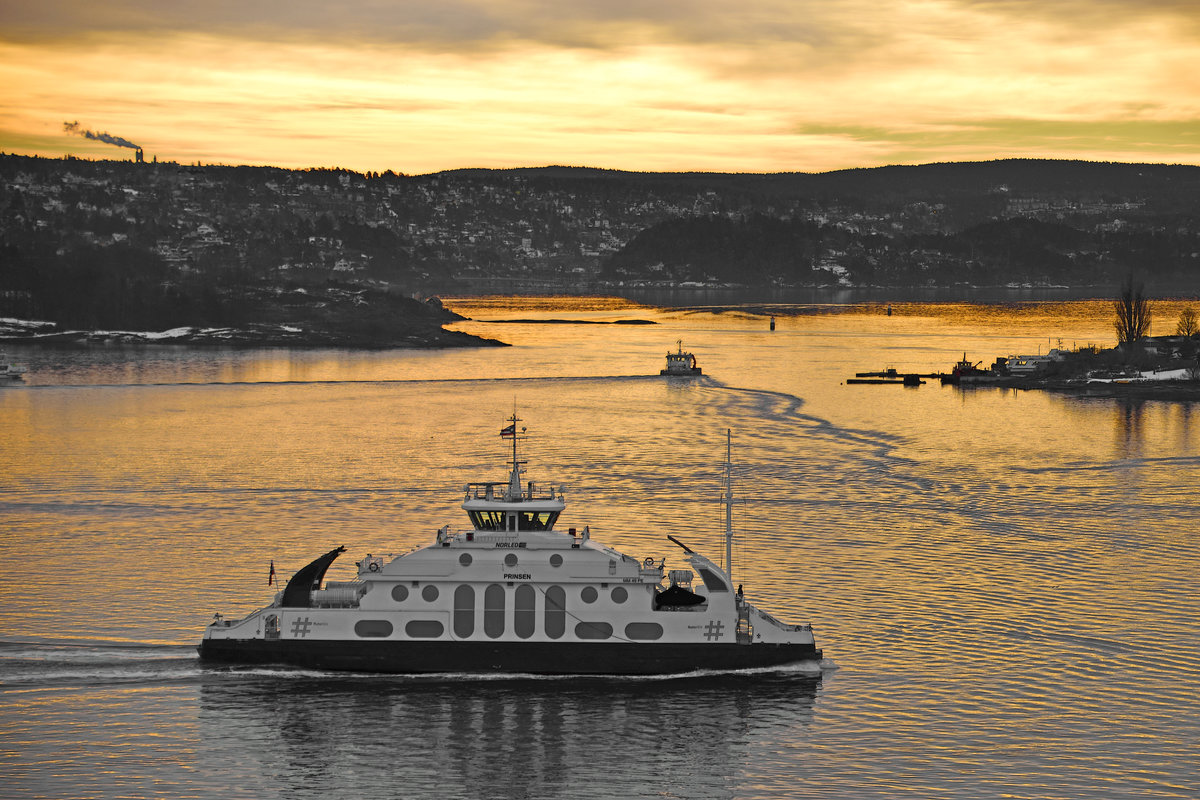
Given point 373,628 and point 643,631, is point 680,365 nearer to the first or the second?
point 643,631

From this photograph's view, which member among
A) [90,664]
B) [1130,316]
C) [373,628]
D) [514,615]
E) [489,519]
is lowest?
[90,664]

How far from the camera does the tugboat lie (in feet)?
124

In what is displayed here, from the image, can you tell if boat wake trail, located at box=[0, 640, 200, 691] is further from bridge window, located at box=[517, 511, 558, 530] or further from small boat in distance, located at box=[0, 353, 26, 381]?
small boat in distance, located at box=[0, 353, 26, 381]

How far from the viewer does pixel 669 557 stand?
5428 centimetres

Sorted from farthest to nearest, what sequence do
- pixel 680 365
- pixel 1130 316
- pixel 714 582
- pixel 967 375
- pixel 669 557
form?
pixel 1130 316, pixel 967 375, pixel 680 365, pixel 669 557, pixel 714 582

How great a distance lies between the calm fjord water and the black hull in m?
0.47

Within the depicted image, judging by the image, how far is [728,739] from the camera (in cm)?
3541

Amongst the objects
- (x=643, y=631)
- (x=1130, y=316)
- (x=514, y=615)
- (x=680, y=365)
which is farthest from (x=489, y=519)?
(x=1130, y=316)

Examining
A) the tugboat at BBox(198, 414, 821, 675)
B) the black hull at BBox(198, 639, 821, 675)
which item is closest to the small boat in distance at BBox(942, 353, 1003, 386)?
the black hull at BBox(198, 639, 821, 675)

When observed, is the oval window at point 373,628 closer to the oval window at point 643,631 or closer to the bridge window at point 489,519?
the bridge window at point 489,519

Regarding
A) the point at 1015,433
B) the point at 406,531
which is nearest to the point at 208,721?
the point at 406,531

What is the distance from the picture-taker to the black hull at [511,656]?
3812 cm

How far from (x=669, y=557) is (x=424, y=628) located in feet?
58.8

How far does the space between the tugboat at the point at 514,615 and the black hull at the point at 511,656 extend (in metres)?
0.03
